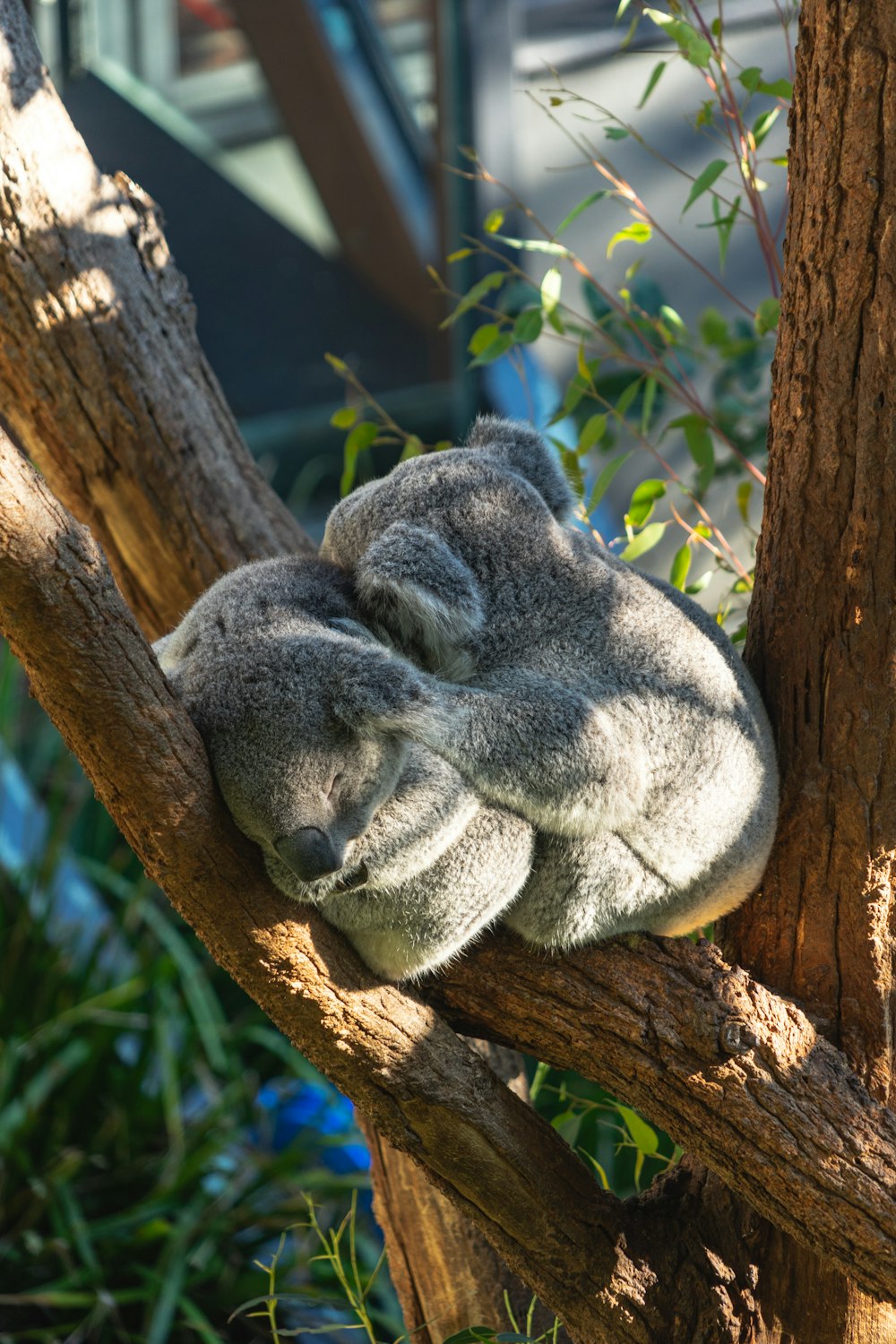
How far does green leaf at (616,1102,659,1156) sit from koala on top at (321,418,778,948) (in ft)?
1.42

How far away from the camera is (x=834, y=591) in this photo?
1.65 metres

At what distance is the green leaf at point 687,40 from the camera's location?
1.89 m

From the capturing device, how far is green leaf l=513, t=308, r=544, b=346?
221 cm

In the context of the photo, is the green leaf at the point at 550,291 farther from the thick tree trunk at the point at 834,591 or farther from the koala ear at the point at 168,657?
the koala ear at the point at 168,657

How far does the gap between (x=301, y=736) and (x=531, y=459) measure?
0.62 meters

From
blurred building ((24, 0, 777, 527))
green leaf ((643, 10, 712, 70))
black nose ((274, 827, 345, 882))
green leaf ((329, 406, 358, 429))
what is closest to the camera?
black nose ((274, 827, 345, 882))

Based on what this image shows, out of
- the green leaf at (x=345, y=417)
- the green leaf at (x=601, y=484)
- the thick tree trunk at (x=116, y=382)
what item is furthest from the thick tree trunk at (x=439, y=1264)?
the green leaf at (x=345, y=417)

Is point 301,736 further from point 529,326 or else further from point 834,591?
point 529,326

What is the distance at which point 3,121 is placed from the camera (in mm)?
1996

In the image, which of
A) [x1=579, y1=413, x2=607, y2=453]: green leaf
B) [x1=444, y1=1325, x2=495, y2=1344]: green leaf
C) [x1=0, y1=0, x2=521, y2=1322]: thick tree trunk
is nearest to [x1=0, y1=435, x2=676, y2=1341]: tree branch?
[x1=444, y1=1325, x2=495, y2=1344]: green leaf

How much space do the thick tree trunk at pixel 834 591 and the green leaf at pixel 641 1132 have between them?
250 mm

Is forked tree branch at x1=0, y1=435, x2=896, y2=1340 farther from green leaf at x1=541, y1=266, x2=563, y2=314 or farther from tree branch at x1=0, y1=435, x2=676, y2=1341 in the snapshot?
green leaf at x1=541, y1=266, x2=563, y2=314

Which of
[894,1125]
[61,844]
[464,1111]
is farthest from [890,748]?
[61,844]

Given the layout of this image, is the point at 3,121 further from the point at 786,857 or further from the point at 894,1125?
the point at 894,1125
